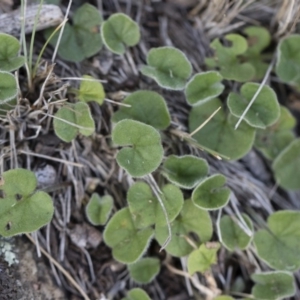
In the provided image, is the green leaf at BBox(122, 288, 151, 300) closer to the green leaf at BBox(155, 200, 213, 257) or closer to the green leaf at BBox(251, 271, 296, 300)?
the green leaf at BBox(155, 200, 213, 257)

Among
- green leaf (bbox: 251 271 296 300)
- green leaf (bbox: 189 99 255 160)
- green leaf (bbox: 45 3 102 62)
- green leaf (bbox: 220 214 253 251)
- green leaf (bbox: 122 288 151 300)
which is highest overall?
green leaf (bbox: 45 3 102 62)

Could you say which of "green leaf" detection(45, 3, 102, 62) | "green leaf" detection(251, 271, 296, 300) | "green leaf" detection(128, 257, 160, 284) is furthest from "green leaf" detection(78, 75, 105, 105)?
"green leaf" detection(251, 271, 296, 300)

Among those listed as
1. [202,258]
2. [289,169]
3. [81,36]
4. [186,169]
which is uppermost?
[81,36]

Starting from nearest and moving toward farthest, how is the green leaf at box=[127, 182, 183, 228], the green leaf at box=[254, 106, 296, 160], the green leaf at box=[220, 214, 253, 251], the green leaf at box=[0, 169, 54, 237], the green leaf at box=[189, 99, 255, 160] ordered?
the green leaf at box=[0, 169, 54, 237] → the green leaf at box=[127, 182, 183, 228] → the green leaf at box=[220, 214, 253, 251] → the green leaf at box=[189, 99, 255, 160] → the green leaf at box=[254, 106, 296, 160]

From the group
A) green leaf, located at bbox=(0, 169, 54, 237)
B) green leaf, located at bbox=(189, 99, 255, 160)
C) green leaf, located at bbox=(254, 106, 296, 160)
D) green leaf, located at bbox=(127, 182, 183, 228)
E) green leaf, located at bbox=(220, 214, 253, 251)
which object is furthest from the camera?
green leaf, located at bbox=(254, 106, 296, 160)

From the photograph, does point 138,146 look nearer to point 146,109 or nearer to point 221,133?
point 146,109

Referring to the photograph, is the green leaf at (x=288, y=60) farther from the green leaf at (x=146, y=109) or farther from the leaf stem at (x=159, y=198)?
the leaf stem at (x=159, y=198)

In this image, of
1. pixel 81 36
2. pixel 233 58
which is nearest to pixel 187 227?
pixel 233 58
